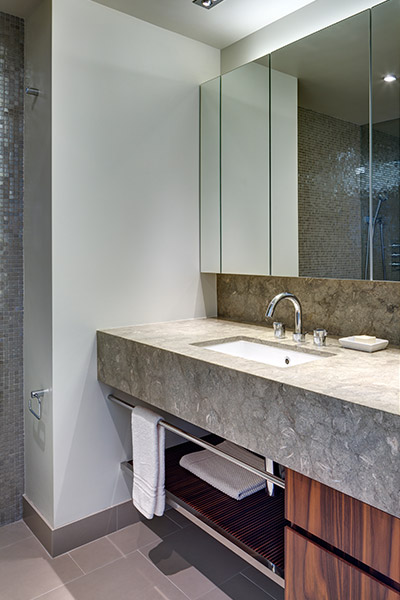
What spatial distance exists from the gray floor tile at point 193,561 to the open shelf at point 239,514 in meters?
0.29

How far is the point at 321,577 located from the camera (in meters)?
1.31

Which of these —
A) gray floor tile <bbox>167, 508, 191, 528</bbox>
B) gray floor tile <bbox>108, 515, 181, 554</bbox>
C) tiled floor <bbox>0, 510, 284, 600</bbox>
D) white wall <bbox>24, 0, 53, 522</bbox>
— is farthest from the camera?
gray floor tile <bbox>167, 508, 191, 528</bbox>

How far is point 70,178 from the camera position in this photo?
83.0 inches

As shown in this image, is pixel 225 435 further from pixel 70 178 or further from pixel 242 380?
pixel 70 178

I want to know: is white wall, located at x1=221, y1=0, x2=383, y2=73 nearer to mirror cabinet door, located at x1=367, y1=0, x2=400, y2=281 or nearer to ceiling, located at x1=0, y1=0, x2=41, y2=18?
mirror cabinet door, located at x1=367, y1=0, x2=400, y2=281

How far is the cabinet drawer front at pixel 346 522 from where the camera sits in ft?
3.74

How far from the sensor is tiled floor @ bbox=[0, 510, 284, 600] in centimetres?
189

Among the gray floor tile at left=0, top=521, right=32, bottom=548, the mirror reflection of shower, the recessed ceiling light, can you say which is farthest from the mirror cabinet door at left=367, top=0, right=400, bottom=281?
the gray floor tile at left=0, top=521, right=32, bottom=548

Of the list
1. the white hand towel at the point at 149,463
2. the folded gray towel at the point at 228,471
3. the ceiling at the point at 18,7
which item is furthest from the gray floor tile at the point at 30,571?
the ceiling at the point at 18,7

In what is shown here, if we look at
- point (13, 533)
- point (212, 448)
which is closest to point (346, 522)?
point (212, 448)

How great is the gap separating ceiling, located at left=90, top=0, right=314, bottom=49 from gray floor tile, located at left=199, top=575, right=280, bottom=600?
7.98 feet

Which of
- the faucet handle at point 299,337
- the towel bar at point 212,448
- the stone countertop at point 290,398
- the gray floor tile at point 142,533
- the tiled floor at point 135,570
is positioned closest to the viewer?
the stone countertop at point 290,398

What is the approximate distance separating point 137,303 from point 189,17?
1356 mm

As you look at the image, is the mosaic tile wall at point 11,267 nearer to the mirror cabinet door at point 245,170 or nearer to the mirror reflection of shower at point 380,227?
the mirror cabinet door at point 245,170
